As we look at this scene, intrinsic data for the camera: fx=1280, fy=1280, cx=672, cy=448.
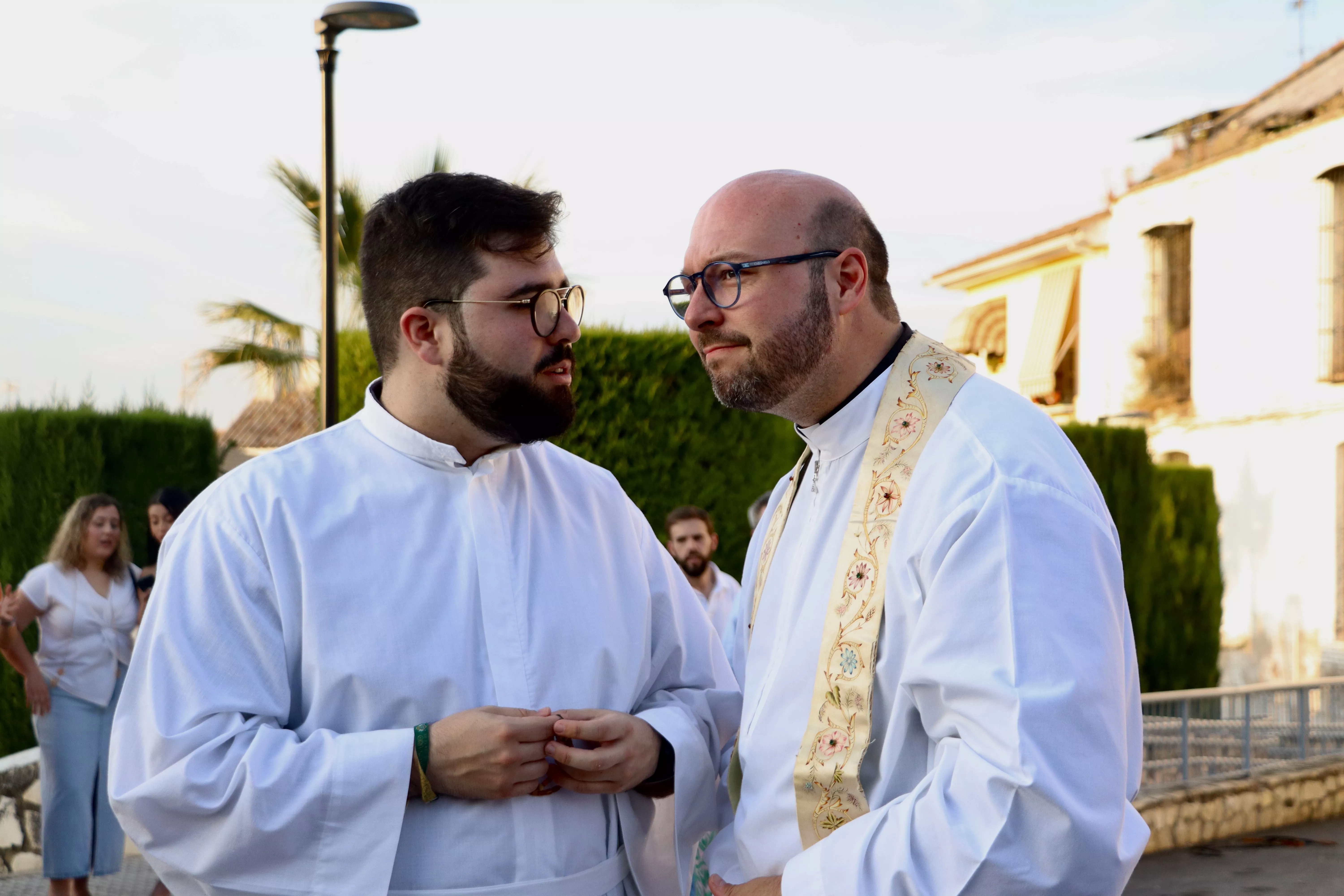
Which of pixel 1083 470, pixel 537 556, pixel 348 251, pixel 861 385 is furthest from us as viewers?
pixel 348 251

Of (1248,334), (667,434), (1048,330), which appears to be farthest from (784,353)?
(1048,330)

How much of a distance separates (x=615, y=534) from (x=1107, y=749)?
1286 millimetres

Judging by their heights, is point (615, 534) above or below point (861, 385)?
below

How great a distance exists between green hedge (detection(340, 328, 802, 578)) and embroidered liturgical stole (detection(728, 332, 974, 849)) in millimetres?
7765

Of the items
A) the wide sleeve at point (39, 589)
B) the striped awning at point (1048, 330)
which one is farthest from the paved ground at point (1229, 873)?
the striped awning at point (1048, 330)

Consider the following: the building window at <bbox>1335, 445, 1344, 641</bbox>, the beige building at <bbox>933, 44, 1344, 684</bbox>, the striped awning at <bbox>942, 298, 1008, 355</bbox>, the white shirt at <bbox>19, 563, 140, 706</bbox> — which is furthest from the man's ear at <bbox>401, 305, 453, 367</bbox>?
the striped awning at <bbox>942, 298, 1008, 355</bbox>

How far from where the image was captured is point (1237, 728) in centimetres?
918

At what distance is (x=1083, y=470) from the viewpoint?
7.12ft

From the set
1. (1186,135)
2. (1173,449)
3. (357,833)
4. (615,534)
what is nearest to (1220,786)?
(615,534)

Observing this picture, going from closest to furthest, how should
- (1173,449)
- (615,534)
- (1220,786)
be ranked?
(615,534) < (1220,786) < (1173,449)

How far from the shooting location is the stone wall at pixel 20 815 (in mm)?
7266

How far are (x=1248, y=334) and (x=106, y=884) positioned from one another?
52.6 feet

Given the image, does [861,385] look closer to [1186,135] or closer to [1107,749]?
[1107,749]

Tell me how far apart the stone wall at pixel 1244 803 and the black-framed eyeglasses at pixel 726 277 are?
662cm
